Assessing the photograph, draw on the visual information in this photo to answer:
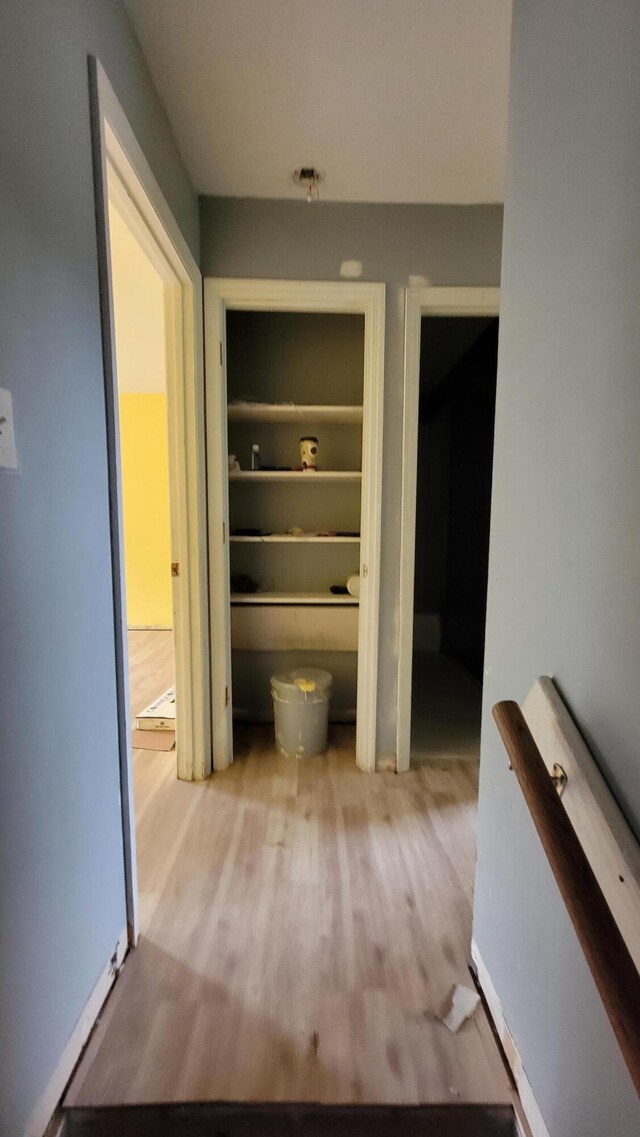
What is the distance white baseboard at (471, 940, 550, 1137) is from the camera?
96 cm

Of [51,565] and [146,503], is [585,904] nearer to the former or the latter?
[51,565]

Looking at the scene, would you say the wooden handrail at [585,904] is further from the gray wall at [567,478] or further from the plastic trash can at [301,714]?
the plastic trash can at [301,714]

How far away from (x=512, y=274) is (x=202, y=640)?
1705 mm

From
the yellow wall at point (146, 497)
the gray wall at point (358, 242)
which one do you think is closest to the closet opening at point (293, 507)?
the gray wall at point (358, 242)

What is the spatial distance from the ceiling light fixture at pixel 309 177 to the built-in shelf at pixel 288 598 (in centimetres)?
176

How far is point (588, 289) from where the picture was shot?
81 centimetres

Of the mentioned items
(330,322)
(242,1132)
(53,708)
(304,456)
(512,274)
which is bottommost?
(242,1132)

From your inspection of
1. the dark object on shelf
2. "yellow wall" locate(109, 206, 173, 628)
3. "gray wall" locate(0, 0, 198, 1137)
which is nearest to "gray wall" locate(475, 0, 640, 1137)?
"gray wall" locate(0, 0, 198, 1137)

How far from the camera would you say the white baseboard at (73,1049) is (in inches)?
Answer: 37.2

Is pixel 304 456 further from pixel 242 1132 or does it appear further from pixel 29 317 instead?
pixel 242 1132

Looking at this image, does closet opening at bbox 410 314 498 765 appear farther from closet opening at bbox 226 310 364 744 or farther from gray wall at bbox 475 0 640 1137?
gray wall at bbox 475 0 640 1137

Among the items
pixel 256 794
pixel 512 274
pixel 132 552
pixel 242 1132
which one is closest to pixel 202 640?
pixel 256 794

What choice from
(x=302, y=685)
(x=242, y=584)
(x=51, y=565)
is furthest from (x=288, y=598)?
(x=51, y=565)

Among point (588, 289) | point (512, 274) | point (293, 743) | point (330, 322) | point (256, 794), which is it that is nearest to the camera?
point (588, 289)
